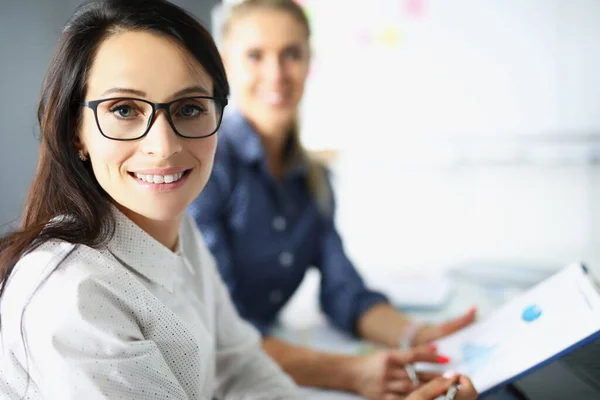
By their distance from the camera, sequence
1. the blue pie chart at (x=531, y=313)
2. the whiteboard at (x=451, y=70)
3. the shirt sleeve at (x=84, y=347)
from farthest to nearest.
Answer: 1. the whiteboard at (x=451, y=70)
2. the blue pie chart at (x=531, y=313)
3. the shirt sleeve at (x=84, y=347)

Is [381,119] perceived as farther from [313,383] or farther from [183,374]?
[183,374]

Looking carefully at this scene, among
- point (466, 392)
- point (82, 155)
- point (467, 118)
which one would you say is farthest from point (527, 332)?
point (467, 118)

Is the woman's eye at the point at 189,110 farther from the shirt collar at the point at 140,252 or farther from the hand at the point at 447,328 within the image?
the hand at the point at 447,328

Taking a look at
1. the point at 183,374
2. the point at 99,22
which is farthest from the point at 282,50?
the point at 183,374

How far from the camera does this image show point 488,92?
7.48 feet

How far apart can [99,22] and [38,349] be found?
33 centimetres

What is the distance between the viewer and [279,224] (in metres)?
1.19

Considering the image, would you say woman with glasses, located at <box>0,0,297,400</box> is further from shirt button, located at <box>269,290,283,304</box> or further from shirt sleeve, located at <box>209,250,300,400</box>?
shirt button, located at <box>269,290,283,304</box>

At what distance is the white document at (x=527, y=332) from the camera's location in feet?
2.31

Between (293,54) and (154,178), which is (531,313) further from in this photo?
(293,54)

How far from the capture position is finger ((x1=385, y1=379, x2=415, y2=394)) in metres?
0.84

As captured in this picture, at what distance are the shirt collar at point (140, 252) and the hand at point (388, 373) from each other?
346 mm

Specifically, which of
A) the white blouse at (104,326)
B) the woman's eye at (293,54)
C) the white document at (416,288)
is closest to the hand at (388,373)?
the white blouse at (104,326)

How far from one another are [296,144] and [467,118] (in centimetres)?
125
